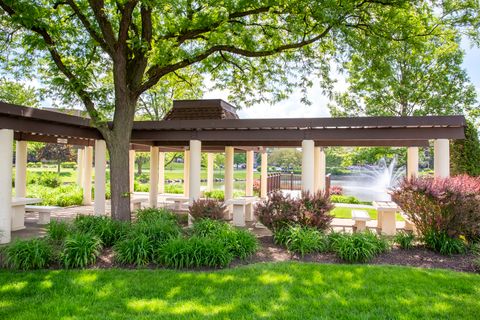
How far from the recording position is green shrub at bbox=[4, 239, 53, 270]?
647 cm

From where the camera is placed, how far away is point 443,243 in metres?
7.64

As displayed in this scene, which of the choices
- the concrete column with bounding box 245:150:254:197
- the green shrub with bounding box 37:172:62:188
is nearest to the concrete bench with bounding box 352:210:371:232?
the concrete column with bounding box 245:150:254:197

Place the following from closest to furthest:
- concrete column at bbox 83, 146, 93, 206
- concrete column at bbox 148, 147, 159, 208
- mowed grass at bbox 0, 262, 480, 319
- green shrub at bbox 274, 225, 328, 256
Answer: mowed grass at bbox 0, 262, 480, 319
green shrub at bbox 274, 225, 328, 256
concrete column at bbox 148, 147, 159, 208
concrete column at bbox 83, 146, 93, 206

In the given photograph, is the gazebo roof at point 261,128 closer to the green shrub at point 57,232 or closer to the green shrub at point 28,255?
the green shrub at point 57,232

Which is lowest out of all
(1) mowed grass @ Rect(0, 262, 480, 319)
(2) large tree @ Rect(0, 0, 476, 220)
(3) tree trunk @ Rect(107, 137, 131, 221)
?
(1) mowed grass @ Rect(0, 262, 480, 319)

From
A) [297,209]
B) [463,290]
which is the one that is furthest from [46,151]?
[463,290]

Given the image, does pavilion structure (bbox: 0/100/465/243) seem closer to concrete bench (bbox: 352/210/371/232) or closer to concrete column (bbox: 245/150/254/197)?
concrete bench (bbox: 352/210/371/232)

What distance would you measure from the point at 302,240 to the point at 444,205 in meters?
3.33

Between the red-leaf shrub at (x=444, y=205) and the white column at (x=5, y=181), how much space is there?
9947mm

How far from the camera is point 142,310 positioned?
469cm

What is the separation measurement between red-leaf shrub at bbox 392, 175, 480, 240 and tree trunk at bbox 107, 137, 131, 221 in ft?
23.6

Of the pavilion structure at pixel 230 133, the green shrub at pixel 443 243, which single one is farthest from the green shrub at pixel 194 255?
the green shrub at pixel 443 243

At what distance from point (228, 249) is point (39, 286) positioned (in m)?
3.41

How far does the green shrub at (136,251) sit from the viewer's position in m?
6.77
